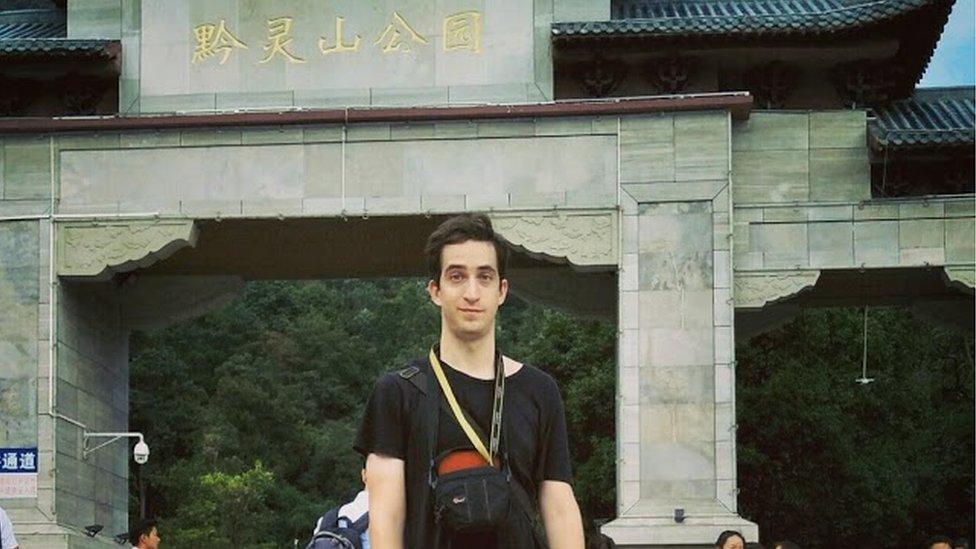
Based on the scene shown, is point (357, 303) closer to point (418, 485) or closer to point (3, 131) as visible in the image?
point (3, 131)

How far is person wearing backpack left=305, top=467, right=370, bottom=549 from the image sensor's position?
9344 millimetres

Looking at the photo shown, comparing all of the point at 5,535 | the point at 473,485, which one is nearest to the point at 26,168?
the point at 5,535

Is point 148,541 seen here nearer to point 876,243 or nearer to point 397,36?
point 397,36

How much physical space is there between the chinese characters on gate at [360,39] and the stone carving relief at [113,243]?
7.29ft

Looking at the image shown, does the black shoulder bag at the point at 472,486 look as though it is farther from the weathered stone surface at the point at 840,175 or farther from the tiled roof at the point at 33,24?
the tiled roof at the point at 33,24

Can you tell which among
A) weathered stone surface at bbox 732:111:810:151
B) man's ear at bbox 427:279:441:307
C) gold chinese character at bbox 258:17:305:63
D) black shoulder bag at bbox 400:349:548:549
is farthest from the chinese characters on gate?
black shoulder bag at bbox 400:349:548:549

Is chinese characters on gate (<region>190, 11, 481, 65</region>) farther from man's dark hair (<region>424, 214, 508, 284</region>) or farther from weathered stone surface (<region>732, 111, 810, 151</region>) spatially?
man's dark hair (<region>424, 214, 508, 284</region>)

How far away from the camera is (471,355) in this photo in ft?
17.5

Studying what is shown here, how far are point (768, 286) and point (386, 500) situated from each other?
1894cm

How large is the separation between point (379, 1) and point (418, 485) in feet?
65.5

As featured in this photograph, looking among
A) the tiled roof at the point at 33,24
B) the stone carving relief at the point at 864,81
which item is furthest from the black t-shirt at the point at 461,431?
the tiled roof at the point at 33,24

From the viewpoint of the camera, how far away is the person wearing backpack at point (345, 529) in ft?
30.7

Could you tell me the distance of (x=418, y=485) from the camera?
5.29m

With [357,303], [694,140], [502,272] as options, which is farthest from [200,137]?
[357,303]
